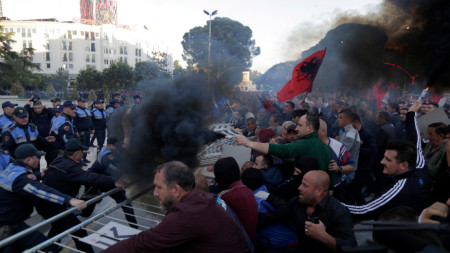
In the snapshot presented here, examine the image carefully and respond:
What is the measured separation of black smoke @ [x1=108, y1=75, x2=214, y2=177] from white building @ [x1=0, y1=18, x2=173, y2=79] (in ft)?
247

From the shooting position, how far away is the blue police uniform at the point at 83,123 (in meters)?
9.97

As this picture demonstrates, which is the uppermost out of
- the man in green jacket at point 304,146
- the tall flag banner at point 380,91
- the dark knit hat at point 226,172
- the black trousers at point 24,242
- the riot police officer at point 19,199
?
the tall flag banner at point 380,91

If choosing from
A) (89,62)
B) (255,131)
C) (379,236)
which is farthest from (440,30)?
(89,62)

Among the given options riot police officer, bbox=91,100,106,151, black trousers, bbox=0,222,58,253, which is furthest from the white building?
black trousers, bbox=0,222,58,253

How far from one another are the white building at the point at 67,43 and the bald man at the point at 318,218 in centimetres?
7695

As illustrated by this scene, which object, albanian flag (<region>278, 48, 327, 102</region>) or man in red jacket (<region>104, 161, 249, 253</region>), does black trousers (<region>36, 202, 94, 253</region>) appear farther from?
albanian flag (<region>278, 48, 327, 102</region>)

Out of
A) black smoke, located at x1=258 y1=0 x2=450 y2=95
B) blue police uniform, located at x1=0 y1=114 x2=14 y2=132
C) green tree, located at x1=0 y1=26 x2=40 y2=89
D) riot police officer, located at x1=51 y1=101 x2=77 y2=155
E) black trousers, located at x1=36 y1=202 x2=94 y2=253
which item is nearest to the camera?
black trousers, located at x1=36 y1=202 x2=94 y2=253

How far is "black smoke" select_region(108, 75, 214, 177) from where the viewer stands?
341 cm

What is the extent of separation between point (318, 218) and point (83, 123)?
9.71 meters

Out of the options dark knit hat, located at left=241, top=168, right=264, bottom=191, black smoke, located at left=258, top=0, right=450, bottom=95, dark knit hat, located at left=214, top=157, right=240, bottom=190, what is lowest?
dark knit hat, located at left=241, top=168, right=264, bottom=191

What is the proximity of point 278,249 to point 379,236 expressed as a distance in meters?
1.54

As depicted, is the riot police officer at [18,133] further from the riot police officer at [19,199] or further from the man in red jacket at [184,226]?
the man in red jacket at [184,226]

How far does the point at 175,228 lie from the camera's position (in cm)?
179

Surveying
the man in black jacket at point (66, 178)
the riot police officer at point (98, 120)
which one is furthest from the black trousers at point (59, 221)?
the riot police officer at point (98, 120)
